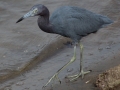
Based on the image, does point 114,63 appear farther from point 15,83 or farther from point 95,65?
point 15,83

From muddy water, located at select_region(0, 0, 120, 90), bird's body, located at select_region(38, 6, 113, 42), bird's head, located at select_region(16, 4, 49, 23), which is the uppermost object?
bird's head, located at select_region(16, 4, 49, 23)

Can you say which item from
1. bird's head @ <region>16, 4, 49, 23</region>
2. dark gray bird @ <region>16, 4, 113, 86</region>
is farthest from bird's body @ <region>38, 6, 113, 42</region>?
bird's head @ <region>16, 4, 49, 23</region>

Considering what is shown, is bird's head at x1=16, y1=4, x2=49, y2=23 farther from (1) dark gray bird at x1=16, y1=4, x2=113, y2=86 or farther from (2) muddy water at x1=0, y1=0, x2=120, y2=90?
(2) muddy water at x1=0, y1=0, x2=120, y2=90

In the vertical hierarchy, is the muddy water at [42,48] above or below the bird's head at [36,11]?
below

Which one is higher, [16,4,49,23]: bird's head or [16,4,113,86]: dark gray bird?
[16,4,49,23]: bird's head

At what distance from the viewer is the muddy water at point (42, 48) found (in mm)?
5804

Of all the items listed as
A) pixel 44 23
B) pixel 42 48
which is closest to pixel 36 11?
pixel 44 23

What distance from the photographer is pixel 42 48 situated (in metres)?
7.04

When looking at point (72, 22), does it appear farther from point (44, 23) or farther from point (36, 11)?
point (36, 11)

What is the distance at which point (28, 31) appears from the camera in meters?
7.54

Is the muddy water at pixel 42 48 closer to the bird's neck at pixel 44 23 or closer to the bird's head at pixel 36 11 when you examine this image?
the bird's neck at pixel 44 23

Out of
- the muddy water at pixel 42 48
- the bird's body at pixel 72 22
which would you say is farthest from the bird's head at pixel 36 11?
the muddy water at pixel 42 48

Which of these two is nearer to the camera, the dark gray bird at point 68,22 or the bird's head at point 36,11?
the bird's head at point 36,11

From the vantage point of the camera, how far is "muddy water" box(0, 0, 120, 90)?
19.0ft
